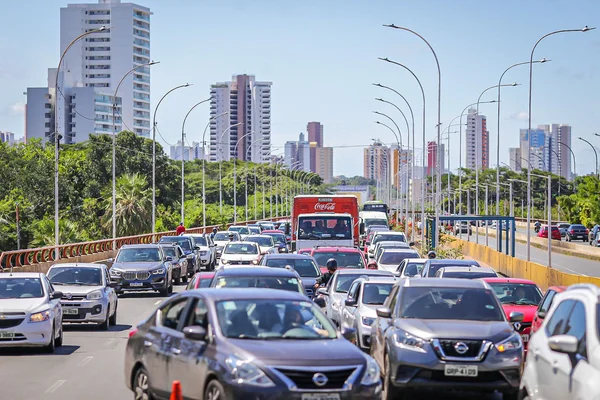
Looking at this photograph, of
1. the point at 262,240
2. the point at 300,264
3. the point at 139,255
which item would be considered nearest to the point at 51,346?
the point at 300,264

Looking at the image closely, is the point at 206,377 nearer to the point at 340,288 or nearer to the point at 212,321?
the point at 212,321

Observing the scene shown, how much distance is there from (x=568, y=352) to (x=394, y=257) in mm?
26415

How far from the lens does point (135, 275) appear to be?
33250mm

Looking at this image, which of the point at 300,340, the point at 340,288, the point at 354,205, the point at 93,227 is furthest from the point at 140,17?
the point at 300,340

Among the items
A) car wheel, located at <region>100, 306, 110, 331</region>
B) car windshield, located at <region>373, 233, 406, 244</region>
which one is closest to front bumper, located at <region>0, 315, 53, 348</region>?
car wheel, located at <region>100, 306, 110, 331</region>

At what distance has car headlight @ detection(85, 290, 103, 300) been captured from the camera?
23.3m

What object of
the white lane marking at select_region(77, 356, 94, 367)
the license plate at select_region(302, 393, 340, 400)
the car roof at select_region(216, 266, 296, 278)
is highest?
the car roof at select_region(216, 266, 296, 278)

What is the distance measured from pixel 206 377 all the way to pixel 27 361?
860 centimetres

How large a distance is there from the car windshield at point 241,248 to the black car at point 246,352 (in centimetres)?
2670

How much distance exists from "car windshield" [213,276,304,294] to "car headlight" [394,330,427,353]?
146 inches

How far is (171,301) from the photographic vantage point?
1190 centimetres

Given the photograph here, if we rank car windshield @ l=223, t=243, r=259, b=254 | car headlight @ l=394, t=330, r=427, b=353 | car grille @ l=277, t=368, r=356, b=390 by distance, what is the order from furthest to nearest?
car windshield @ l=223, t=243, r=259, b=254, car headlight @ l=394, t=330, r=427, b=353, car grille @ l=277, t=368, r=356, b=390

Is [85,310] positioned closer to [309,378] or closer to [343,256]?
[343,256]

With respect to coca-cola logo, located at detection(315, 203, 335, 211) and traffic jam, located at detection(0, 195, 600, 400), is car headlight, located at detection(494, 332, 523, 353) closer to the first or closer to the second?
traffic jam, located at detection(0, 195, 600, 400)
